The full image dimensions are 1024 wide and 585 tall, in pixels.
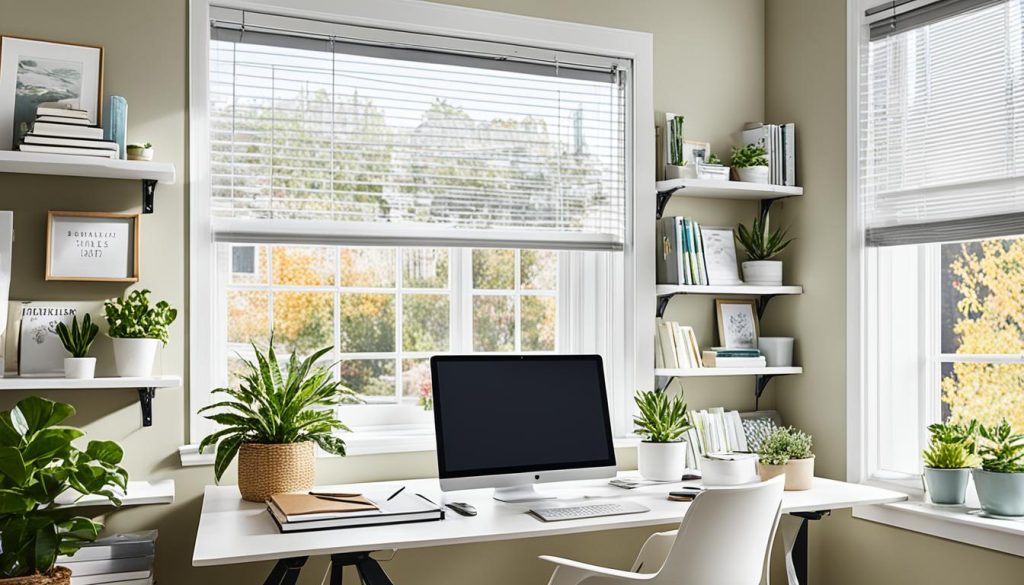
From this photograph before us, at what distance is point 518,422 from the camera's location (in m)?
2.76

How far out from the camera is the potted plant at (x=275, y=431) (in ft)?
8.55

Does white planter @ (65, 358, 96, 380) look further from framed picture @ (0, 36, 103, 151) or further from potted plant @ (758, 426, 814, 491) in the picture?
potted plant @ (758, 426, 814, 491)

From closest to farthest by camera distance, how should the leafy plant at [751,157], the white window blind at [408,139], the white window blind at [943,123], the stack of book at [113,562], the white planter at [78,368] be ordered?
the stack of book at [113,562] < the white planter at [78,368] < the white window blind at [943,123] < the white window blind at [408,139] < the leafy plant at [751,157]

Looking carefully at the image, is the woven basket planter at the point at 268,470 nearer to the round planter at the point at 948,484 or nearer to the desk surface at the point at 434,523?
the desk surface at the point at 434,523

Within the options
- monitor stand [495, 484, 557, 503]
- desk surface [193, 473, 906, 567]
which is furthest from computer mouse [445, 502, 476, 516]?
monitor stand [495, 484, 557, 503]

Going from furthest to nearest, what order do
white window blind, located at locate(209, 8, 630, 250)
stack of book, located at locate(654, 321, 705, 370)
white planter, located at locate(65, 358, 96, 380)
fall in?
stack of book, located at locate(654, 321, 705, 370) → white window blind, located at locate(209, 8, 630, 250) → white planter, located at locate(65, 358, 96, 380)

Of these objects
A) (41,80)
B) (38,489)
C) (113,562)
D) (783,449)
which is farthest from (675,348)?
(41,80)

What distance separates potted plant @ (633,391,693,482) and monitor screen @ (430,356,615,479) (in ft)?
0.72

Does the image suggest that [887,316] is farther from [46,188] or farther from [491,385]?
[46,188]

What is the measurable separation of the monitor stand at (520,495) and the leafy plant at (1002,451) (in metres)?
1.36

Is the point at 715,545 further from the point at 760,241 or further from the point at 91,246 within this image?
the point at 91,246

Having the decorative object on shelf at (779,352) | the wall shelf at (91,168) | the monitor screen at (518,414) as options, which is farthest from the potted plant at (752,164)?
the wall shelf at (91,168)

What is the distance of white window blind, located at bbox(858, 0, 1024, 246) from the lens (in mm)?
2830

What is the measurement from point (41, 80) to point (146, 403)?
1019 millimetres
